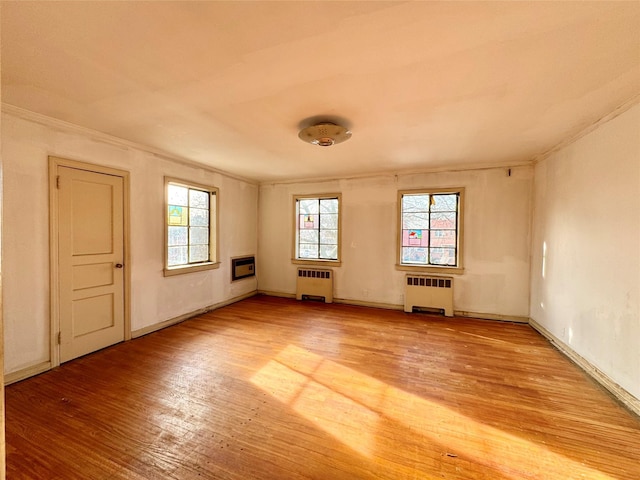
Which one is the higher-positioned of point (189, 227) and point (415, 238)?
point (189, 227)

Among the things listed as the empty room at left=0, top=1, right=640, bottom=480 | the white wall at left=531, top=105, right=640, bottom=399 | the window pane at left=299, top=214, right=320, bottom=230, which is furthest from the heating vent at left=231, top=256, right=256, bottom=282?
the white wall at left=531, top=105, right=640, bottom=399

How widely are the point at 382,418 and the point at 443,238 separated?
11.3 feet

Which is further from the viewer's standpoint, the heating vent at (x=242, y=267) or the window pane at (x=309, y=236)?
the window pane at (x=309, y=236)

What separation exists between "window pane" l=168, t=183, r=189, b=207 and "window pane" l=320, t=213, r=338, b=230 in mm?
Answer: 2472

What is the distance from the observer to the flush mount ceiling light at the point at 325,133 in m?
2.82

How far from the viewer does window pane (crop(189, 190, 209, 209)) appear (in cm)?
476

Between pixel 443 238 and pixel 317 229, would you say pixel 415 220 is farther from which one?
pixel 317 229

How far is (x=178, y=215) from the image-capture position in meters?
4.52

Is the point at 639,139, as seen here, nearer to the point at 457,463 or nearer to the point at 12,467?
the point at 457,463

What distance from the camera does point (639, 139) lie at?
2.39 metres

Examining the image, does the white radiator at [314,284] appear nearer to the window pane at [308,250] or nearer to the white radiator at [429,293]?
the window pane at [308,250]

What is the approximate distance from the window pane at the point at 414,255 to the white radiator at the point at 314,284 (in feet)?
4.63

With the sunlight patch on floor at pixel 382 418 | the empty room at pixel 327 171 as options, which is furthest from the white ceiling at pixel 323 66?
the sunlight patch on floor at pixel 382 418

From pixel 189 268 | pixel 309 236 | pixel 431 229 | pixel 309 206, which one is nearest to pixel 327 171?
pixel 309 206
